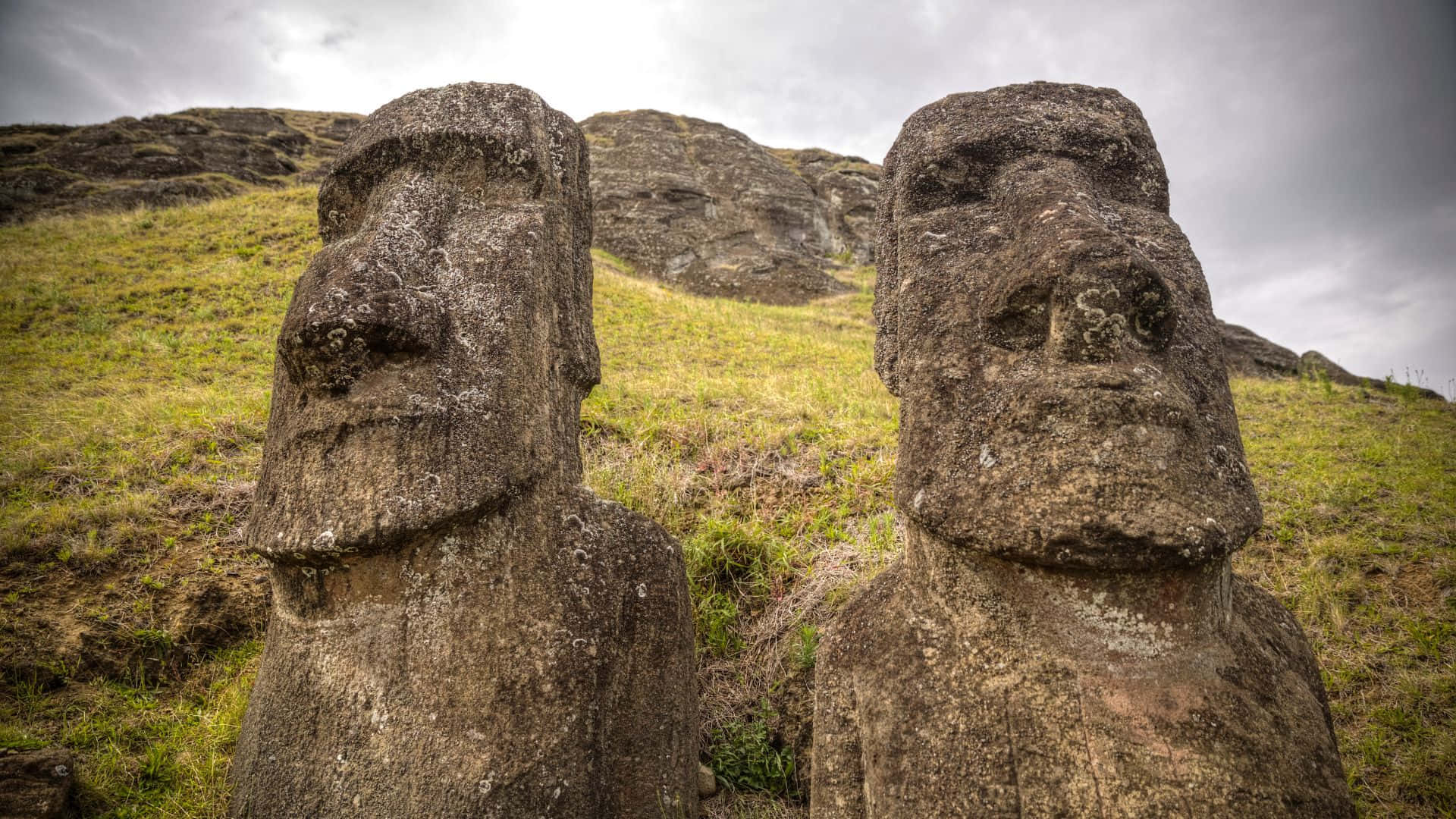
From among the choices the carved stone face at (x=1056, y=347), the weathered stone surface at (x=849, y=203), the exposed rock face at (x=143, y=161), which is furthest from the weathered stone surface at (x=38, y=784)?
the weathered stone surface at (x=849, y=203)

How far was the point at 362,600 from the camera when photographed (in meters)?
2.38

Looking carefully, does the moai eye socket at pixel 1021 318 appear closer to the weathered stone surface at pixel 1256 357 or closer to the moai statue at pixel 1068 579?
the moai statue at pixel 1068 579

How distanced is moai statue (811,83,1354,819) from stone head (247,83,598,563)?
1.27 metres

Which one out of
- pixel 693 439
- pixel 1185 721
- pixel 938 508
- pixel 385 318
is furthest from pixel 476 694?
pixel 693 439

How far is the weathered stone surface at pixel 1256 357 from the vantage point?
41.9ft

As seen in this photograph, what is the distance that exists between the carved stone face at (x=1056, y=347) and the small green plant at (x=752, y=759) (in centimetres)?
167

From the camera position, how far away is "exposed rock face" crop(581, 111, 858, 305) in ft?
70.6

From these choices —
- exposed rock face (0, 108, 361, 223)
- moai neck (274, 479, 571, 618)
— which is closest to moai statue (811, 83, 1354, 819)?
moai neck (274, 479, 571, 618)

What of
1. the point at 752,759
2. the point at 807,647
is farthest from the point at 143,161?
the point at 752,759

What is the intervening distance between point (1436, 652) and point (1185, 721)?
2.81 metres

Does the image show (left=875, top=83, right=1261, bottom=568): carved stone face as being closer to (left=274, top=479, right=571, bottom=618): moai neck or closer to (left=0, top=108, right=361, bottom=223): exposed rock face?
(left=274, top=479, right=571, bottom=618): moai neck

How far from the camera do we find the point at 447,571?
2.38 metres

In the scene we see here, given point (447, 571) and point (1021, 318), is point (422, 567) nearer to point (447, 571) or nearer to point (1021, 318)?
point (447, 571)

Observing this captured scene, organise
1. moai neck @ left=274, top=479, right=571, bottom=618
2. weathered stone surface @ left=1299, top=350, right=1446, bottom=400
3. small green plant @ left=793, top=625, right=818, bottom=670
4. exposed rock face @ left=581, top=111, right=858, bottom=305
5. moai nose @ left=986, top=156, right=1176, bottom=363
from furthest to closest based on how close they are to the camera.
Result: exposed rock face @ left=581, top=111, right=858, bottom=305
weathered stone surface @ left=1299, top=350, right=1446, bottom=400
small green plant @ left=793, top=625, right=818, bottom=670
moai neck @ left=274, top=479, right=571, bottom=618
moai nose @ left=986, top=156, right=1176, bottom=363
